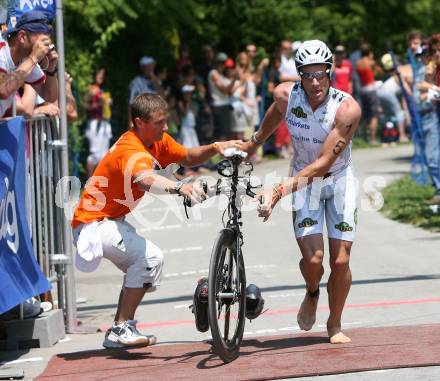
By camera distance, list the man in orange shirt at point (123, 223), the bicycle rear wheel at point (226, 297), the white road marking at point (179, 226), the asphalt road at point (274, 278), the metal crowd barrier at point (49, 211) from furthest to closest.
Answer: the white road marking at point (179, 226) < the asphalt road at point (274, 278) < the metal crowd barrier at point (49, 211) < the man in orange shirt at point (123, 223) < the bicycle rear wheel at point (226, 297)

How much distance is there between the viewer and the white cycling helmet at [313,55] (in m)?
8.09

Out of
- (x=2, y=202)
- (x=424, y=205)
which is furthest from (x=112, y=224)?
(x=424, y=205)

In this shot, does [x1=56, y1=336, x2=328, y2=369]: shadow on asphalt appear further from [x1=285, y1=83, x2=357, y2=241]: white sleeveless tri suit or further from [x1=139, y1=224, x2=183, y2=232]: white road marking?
[x1=139, y1=224, x2=183, y2=232]: white road marking

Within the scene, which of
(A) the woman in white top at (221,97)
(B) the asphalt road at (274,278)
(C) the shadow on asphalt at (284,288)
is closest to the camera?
(B) the asphalt road at (274,278)

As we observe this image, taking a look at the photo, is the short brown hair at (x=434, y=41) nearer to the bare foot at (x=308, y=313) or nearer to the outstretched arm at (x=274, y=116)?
the outstretched arm at (x=274, y=116)

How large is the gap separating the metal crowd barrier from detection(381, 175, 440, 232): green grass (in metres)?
6.20

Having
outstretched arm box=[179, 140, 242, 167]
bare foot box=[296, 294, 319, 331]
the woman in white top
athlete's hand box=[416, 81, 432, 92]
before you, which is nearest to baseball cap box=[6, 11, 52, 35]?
outstretched arm box=[179, 140, 242, 167]

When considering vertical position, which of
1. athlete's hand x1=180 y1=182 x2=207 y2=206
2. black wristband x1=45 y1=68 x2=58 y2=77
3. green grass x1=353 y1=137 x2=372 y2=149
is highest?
black wristband x1=45 y1=68 x2=58 y2=77

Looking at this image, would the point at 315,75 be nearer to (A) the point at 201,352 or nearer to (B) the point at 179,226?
(A) the point at 201,352

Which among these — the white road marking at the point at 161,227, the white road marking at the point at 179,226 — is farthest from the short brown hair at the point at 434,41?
the white road marking at the point at 161,227

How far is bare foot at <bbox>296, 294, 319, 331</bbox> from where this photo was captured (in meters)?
8.54

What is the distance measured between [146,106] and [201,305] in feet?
4.99

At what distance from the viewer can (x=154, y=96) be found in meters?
8.52

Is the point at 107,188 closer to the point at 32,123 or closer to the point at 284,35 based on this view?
the point at 32,123
